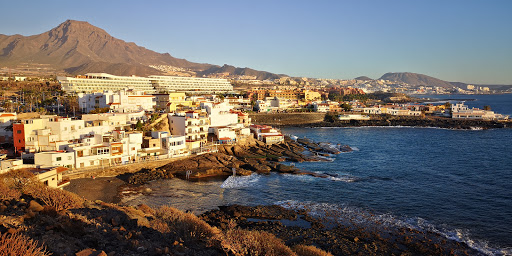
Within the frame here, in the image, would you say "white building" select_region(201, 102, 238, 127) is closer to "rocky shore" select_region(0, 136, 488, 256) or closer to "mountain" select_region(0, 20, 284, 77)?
"rocky shore" select_region(0, 136, 488, 256)

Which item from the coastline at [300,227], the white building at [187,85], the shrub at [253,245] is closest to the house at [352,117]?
the white building at [187,85]

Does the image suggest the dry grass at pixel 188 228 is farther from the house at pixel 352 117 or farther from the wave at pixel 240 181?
the house at pixel 352 117

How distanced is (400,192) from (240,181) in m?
8.89

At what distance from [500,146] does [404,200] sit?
24697mm

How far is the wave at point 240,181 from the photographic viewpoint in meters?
20.0

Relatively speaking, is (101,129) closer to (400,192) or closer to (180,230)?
(180,230)

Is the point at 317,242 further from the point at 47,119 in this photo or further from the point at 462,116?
the point at 462,116

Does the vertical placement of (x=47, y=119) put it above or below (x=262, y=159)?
above

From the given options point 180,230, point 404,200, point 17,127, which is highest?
point 17,127

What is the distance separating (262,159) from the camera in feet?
89.5

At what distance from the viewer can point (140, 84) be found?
209 feet

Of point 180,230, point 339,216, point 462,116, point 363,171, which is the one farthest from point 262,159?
point 462,116

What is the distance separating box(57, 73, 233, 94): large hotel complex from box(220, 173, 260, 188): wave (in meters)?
34.7

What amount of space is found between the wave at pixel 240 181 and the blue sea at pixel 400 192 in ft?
0.18
